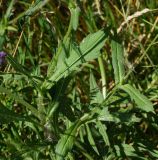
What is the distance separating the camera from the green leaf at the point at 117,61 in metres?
1.48

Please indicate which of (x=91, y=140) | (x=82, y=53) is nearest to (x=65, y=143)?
(x=91, y=140)

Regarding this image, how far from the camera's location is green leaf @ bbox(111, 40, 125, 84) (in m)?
1.48

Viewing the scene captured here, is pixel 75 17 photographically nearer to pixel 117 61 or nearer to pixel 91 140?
pixel 117 61

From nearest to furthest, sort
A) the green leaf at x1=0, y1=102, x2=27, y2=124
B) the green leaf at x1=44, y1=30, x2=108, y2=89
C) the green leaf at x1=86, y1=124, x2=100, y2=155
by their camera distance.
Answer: the green leaf at x1=0, y1=102, x2=27, y2=124, the green leaf at x1=44, y1=30, x2=108, y2=89, the green leaf at x1=86, y1=124, x2=100, y2=155

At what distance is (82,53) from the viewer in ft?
4.85

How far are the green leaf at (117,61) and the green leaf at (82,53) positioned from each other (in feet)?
0.17

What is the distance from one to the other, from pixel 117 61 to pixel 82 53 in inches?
5.0

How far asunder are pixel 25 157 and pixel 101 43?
1.53ft

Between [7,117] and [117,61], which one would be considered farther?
[117,61]

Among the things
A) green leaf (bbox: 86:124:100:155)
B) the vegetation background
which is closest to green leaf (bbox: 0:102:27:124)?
the vegetation background

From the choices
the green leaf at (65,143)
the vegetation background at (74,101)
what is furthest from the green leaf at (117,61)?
the green leaf at (65,143)

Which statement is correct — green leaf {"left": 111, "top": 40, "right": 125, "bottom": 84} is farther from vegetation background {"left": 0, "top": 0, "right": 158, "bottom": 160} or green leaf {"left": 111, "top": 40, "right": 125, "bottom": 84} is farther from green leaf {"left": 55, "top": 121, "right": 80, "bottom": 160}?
green leaf {"left": 55, "top": 121, "right": 80, "bottom": 160}

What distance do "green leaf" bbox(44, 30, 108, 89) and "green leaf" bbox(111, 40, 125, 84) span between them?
0.05 metres

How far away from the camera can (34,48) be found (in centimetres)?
228
